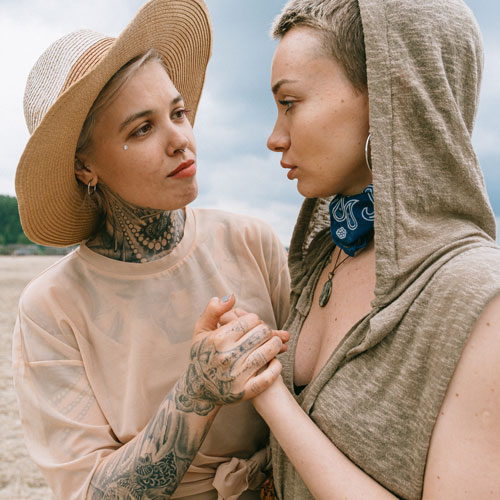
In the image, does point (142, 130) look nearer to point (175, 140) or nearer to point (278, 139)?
point (175, 140)

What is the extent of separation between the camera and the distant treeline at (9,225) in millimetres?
53062

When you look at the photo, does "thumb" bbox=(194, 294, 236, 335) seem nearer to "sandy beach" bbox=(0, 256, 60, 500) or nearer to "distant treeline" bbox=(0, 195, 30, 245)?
"sandy beach" bbox=(0, 256, 60, 500)

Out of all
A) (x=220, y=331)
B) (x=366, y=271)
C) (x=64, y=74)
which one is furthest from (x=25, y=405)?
(x=366, y=271)

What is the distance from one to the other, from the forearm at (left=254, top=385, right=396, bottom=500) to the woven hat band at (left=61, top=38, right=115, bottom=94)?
142 centimetres

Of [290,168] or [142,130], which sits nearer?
[290,168]

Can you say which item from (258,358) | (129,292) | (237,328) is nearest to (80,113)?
(129,292)

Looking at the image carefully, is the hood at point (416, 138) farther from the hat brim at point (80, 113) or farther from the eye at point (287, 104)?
the hat brim at point (80, 113)

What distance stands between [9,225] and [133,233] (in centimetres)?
5807

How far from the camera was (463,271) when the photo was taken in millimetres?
1347

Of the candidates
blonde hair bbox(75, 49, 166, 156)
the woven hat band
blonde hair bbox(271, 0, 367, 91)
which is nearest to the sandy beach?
blonde hair bbox(75, 49, 166, 156)

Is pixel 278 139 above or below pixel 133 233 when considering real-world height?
above

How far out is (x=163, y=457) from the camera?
1.92 metres

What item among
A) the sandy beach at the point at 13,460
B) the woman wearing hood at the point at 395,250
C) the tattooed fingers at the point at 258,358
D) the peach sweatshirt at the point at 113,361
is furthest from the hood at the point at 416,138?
the sandy beach at the point at 13,460

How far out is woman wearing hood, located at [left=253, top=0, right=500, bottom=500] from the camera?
4.21 ft
